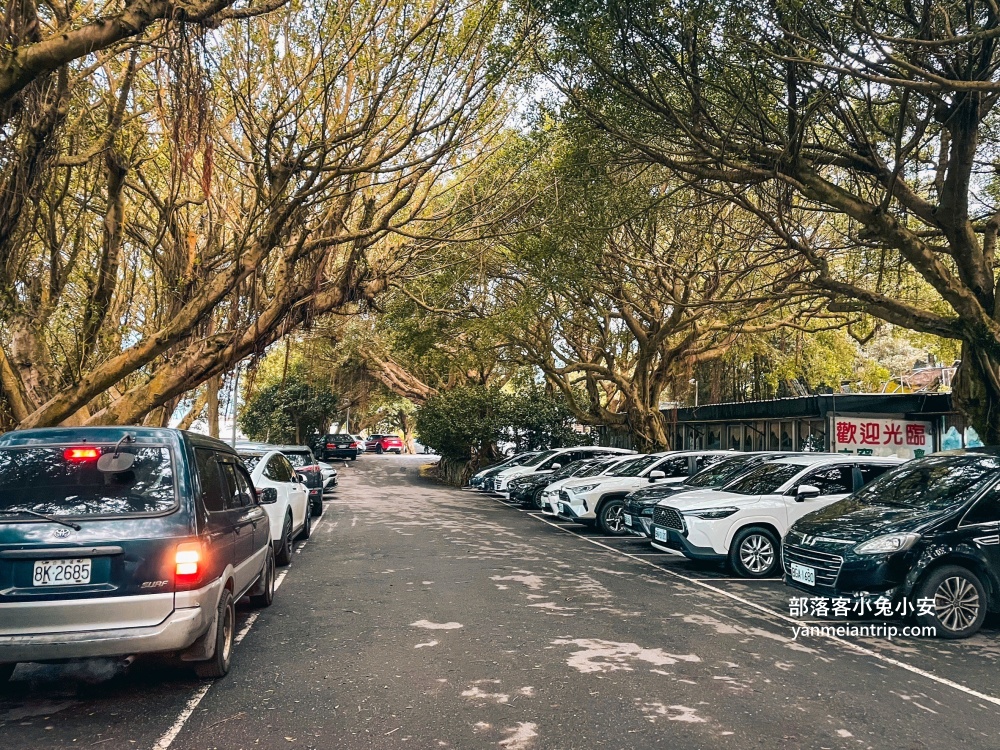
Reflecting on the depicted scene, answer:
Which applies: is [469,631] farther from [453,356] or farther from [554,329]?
[453,356]

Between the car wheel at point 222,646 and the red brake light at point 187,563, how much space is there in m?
0.59

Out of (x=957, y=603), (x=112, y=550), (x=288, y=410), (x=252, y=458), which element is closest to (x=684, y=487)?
(x=957, y=603)

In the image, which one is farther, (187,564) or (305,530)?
(305,530)

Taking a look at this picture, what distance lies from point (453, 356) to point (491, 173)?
1344 cm

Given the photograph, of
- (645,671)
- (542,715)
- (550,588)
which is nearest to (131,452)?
(542,715)

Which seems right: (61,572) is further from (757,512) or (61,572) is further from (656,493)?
(656,493)

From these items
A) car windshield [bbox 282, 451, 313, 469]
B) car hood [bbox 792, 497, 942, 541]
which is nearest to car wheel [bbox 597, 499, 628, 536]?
car windshield [bbox 282, 451, 313, 469]

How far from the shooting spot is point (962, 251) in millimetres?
11062

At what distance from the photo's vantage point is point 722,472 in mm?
12734

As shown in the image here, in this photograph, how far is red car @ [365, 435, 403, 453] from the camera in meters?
66.8

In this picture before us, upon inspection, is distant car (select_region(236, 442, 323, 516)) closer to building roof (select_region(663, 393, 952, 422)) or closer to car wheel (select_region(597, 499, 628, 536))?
car wheel (select_region(597, 499, 628, 536))

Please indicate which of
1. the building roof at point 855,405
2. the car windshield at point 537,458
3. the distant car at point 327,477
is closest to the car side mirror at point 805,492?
the building roof at point 855,405

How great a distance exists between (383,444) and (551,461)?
45.6 m

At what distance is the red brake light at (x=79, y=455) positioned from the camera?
5.16 m
